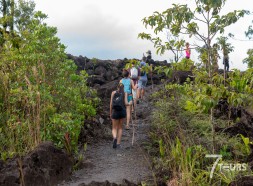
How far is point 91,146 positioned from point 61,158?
223cm

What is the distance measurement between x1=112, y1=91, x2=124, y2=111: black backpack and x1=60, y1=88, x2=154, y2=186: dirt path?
3.23 feet

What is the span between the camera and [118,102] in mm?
8477

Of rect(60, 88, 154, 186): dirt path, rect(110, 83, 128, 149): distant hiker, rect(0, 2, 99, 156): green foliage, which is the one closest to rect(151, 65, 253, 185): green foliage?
rect(60, 88, 154, 186): dirt path

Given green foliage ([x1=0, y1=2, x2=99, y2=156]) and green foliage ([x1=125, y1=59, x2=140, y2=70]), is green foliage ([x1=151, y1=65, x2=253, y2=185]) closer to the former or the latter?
green foliage ([x1=125, y1=59, x2=140, y2=70])

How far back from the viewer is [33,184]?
6109mm

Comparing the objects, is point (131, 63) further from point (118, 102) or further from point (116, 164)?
point (116, 164)

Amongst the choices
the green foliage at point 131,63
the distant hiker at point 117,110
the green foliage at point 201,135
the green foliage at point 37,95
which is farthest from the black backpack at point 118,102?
the green foliage at point 131,63

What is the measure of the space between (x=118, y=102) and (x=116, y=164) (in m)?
1.51

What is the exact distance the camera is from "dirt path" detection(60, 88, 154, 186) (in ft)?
22.0

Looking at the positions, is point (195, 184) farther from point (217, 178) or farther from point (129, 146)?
point (129, 146)

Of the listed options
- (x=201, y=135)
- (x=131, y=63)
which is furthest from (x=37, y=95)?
(x=201, y=135)

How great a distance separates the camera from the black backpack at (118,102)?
847 cm

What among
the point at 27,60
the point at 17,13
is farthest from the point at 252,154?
the point at 17,13

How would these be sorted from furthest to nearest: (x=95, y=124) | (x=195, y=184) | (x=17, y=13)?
(x=17, y=13) < (x=95, y=124) < (x=195, y=184)
